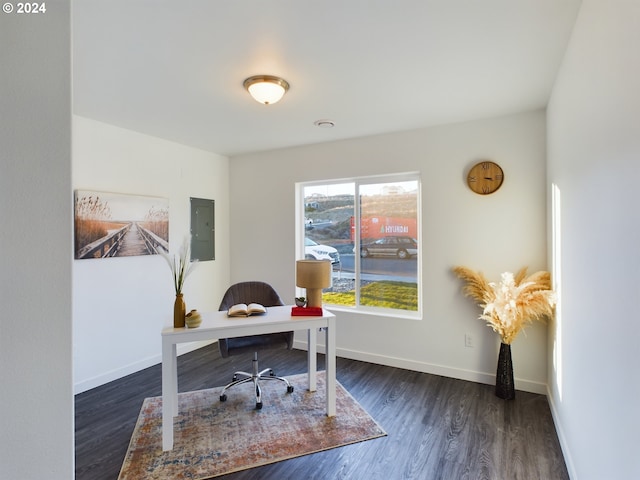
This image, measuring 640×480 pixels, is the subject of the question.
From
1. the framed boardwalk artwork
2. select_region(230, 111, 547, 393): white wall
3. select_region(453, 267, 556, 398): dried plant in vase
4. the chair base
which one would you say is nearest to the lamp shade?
the chair base

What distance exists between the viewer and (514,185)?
116 inches

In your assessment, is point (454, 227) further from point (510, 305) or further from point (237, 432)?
point (237, 432)

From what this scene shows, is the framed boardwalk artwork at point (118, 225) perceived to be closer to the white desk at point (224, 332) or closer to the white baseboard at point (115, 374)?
the white baseboard at point (115, 374)

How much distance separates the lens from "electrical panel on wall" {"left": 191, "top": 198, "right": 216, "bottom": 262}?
4102mm

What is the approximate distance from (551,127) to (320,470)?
2.98 metres

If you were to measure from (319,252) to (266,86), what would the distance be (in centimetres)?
232

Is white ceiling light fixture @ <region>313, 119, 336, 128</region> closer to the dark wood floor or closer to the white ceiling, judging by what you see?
the white ceiling

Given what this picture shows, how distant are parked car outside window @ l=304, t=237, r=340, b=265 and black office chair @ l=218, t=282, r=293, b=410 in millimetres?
1094

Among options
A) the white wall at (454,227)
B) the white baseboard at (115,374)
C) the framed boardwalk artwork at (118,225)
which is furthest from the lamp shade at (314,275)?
the white baseboard at (115,374)

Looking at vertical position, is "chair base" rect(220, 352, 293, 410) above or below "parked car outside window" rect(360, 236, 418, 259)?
below

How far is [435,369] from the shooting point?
331cm
